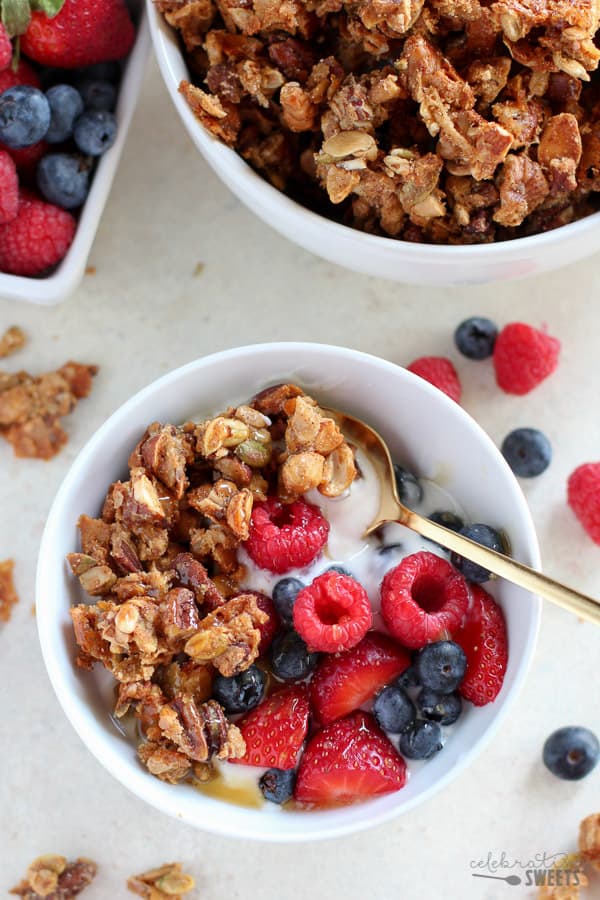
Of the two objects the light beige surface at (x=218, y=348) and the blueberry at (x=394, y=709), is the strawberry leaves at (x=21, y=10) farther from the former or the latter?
the blueberry at (x=394, y=709)

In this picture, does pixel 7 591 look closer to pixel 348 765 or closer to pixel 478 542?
pixel 348 765

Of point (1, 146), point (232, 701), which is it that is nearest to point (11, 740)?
point (232, 701)

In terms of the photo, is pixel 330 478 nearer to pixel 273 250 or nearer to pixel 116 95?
pixel 273 250

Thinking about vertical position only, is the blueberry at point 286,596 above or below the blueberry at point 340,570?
below

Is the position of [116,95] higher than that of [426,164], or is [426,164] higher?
[426,164]

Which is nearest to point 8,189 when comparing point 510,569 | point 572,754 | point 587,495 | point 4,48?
point 4,48

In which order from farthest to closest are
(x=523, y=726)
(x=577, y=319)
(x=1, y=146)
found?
(x=577, y=319)
(x=523, y=726)
(x=1, y=146)

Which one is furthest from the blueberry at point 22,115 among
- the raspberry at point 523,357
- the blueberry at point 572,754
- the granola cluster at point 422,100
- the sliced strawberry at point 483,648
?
the blueberry at point 572,754
